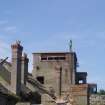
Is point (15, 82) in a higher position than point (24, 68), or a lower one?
lower

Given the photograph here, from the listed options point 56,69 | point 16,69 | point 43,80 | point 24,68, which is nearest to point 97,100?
point 24,68

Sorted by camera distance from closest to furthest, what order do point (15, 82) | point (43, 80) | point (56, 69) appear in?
point (15, 82)
point (56, 69)
point (43, 80)

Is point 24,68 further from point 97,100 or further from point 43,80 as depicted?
point 43,80

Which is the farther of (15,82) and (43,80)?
(43,80)

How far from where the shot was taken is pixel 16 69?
41.9 metres

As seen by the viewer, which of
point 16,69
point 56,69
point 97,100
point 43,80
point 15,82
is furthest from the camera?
point 43,80

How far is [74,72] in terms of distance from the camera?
6612 cm

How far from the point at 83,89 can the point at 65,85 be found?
Answer: 18207 mm

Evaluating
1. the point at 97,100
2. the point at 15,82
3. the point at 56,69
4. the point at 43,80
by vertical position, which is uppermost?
the point at 56,69

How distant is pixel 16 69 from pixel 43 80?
79.2 ft

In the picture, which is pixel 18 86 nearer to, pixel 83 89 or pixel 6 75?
pixel 6 75

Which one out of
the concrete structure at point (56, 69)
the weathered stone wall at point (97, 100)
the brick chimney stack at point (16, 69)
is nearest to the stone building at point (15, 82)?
the brick chimney stack at point (16, 69)

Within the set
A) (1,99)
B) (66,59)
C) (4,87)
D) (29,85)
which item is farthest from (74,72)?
(1,99)

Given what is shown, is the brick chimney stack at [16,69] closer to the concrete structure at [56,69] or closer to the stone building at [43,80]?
the stone building at [43,80]
